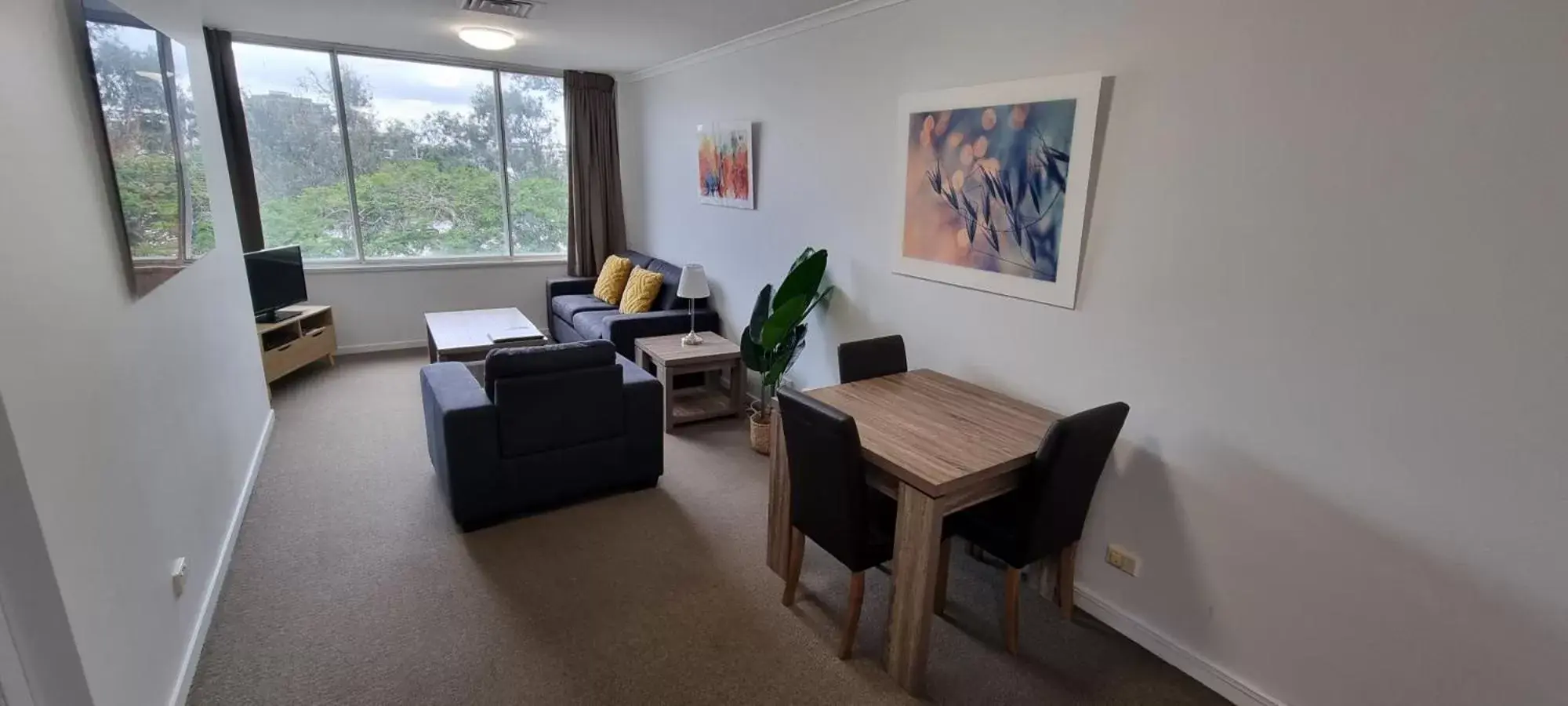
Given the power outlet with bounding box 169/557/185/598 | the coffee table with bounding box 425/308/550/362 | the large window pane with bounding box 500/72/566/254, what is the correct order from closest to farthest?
the power outlet with bounding box 169/557/185/598, the coffee table with bounding box 425/308/550/362, the large window pane with bounding box 500/72/566/254

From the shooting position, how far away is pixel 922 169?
2.88 metres

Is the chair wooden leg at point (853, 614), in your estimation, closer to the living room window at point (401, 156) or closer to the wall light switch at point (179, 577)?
the wall light switch at point (179, 577)

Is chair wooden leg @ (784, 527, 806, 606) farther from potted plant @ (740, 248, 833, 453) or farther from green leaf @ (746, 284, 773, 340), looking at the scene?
green leaf @ (746, 284, 773, 340)

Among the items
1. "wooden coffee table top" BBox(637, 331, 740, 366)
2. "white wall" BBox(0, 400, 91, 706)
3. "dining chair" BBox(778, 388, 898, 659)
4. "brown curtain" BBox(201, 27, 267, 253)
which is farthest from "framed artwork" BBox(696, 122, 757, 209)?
"white wall" BBox(0, 400, 91, 706)

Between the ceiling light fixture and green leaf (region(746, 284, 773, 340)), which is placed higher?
the ceiling light fixture

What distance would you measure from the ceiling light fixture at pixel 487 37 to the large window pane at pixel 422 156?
1.62 m

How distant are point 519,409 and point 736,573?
1.15 metres

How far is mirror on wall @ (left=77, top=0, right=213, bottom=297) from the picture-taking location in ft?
6.10

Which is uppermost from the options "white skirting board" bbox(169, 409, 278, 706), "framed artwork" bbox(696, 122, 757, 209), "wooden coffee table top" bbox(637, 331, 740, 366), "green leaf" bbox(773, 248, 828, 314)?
"framed artwork" bbox(696, 122, 757, 209)

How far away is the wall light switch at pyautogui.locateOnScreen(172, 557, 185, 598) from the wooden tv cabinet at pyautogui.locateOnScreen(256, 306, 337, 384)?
8.74ft

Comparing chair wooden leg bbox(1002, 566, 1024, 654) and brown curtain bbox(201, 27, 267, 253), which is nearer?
chair wooden leg bbox(1002, 566, 1024, 654)

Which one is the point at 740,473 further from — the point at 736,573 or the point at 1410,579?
the point at 1410,579

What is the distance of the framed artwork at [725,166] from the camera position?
14.2 feet

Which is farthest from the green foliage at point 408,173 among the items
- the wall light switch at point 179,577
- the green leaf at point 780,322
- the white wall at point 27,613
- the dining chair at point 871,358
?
the white wall at point 27,613
